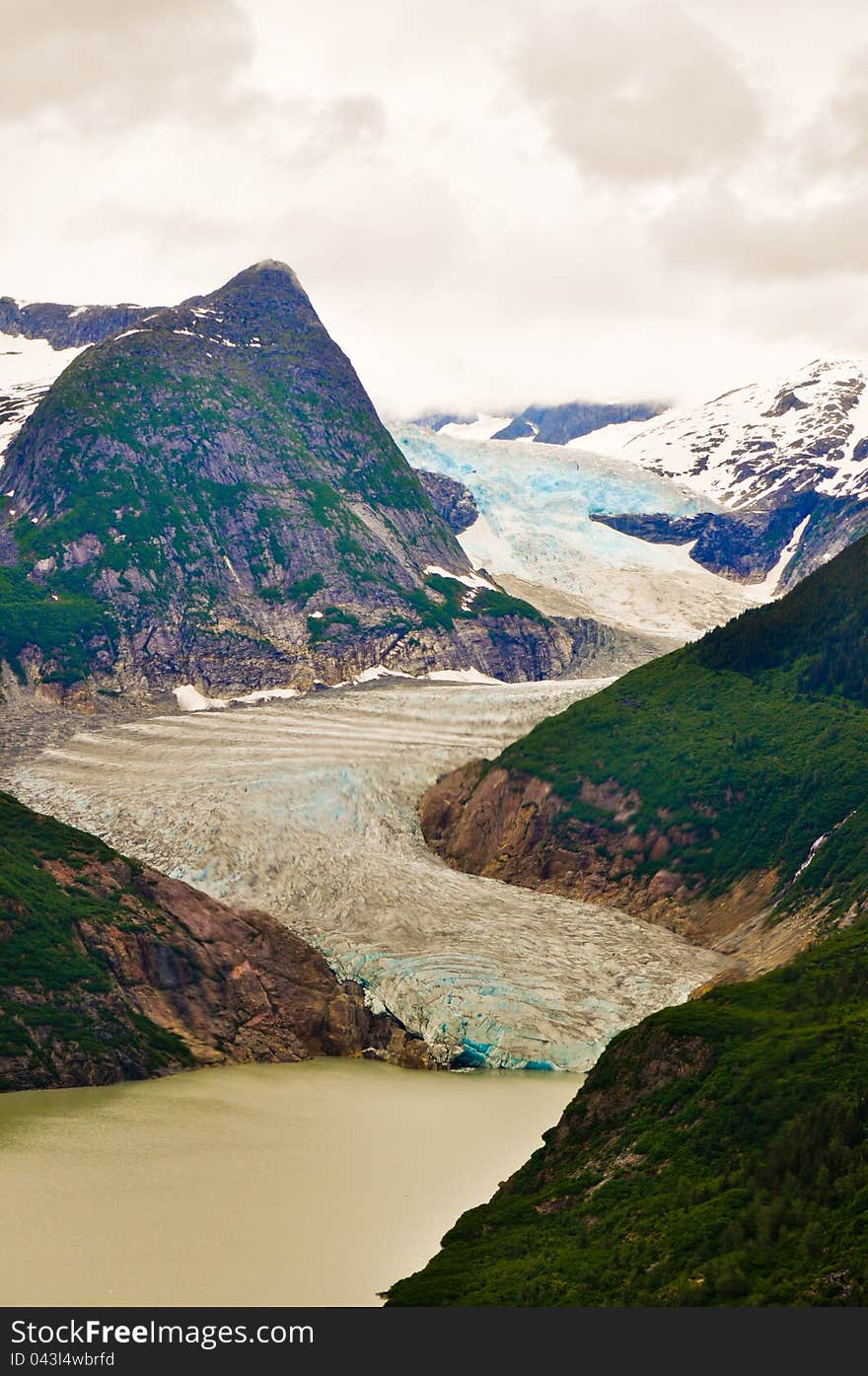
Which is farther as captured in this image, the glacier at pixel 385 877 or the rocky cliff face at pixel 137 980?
the glacier at pixel 385 877

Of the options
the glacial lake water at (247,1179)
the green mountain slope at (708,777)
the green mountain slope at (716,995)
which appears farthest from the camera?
the green mountain slope at (708,777)

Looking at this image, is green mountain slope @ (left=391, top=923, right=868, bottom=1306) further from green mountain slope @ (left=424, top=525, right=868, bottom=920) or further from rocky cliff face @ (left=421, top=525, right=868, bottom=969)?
green mountain slope @ (left=424, top=525, right=868, bottom=920)

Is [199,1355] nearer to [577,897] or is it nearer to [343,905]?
[343,905]

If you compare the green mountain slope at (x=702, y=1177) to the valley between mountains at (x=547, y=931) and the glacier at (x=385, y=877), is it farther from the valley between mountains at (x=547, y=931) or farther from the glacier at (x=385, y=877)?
the glacier at (x=385, y=877)

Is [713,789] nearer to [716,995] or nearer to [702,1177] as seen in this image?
[716,995]

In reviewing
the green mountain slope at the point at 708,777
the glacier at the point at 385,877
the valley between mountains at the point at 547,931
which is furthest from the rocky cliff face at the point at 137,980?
the green mountain slope at the point at 708,777

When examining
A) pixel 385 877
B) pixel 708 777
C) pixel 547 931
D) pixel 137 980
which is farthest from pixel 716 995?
pixel 708 777

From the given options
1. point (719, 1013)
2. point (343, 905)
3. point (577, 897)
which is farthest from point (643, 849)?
point (719, 1013)
